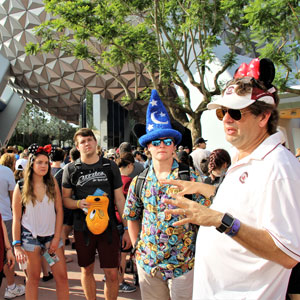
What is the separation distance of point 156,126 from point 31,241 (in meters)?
1.99

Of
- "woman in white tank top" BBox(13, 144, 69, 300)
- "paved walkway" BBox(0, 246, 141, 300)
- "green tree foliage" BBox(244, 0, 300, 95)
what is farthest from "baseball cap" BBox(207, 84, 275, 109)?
"green tree foliage" BBox(244, 0, 300, 95)

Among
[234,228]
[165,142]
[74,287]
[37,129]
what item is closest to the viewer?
[234,228]

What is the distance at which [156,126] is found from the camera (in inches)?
114

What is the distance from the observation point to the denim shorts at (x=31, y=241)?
3.55 meters

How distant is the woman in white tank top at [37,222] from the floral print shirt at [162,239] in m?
1.40

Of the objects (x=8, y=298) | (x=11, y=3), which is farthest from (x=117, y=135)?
(x=8, y=298)

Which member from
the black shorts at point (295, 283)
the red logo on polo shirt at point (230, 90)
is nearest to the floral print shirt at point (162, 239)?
the black shorts at point (295, 283)

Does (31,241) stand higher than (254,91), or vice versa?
(254,91)

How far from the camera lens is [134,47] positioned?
40.2 ft

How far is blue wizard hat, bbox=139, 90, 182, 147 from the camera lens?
2795 millimetres

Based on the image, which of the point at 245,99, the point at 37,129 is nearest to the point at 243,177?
the point at 245,99

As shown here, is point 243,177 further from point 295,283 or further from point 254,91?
point 295,283

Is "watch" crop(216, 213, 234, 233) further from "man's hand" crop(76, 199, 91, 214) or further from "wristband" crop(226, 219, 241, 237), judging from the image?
"man's hand" crop(76, 199, 91, 214)

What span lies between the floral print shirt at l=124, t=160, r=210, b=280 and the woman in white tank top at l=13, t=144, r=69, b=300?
1403 mm
